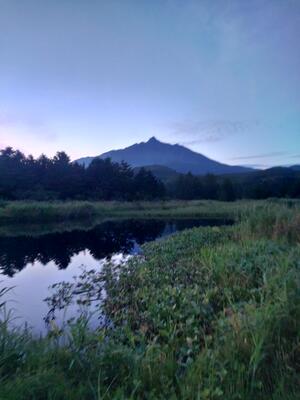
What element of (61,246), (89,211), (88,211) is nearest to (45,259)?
(61,246)

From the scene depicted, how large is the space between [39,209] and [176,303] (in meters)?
25.0

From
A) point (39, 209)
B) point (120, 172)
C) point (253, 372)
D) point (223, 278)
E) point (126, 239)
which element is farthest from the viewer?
point (120, 172)

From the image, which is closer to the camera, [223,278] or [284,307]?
[284,307]

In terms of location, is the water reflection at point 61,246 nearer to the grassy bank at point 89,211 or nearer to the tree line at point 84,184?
the grassy bank at point 89,211

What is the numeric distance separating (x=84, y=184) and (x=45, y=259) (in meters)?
32.6

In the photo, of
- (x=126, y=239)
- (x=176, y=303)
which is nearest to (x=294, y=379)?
(x=176, y=303)

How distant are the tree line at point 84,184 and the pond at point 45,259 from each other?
66.2 feet

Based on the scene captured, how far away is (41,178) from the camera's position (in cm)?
4388

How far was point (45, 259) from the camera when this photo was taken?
44.1ft

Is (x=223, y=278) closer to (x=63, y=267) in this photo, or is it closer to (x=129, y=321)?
(x=129, y=321)

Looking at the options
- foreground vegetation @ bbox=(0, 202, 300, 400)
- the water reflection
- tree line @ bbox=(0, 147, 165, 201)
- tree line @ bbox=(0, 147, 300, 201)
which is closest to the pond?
the water reflection

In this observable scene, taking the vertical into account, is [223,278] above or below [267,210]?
below

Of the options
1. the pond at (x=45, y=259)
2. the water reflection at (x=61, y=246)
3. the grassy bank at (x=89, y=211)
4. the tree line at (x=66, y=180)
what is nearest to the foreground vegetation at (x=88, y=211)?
the grassy bank at (x=89, y=211)

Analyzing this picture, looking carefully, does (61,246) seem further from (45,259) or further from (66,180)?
(66,180)
